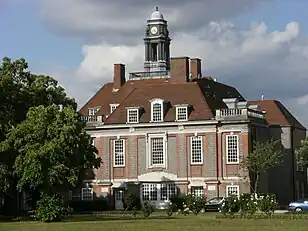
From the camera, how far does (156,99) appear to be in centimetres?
7969

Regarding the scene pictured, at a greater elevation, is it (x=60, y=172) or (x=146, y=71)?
(x=146, y=71)

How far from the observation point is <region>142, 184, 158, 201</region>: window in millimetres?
78500

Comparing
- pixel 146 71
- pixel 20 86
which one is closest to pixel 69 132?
pixel 20 86

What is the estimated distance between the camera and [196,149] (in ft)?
254

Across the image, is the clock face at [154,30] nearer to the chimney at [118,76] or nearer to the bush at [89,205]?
the chimney at [118,76]

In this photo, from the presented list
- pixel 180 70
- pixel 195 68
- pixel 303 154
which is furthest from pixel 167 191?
pixel 195 68

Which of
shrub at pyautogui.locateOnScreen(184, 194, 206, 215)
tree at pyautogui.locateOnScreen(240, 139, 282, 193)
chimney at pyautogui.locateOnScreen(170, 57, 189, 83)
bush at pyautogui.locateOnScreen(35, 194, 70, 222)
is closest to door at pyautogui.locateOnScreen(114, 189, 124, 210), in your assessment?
tree at pyautogui.locateOnScreen(240, 139, 282, 193)

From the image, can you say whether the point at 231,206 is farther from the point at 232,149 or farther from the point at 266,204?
the point at 232,149

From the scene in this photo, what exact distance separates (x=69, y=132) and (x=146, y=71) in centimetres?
5788

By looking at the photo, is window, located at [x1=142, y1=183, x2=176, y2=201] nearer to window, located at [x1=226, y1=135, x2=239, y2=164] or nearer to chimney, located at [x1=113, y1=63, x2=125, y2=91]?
window, located at [x1=226, y1=135, x2=239, y2=164]

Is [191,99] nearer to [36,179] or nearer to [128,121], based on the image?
[128,121]

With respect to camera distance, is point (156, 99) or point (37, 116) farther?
point (156, 99)

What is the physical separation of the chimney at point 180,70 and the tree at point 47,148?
33.1 metres

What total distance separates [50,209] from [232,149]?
31.3m
